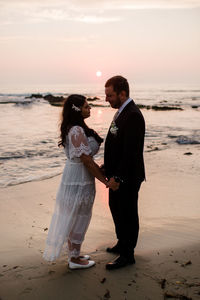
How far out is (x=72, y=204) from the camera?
12.9ft

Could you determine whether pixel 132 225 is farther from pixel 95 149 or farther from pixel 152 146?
pixel 152 146

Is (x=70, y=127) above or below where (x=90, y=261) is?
above

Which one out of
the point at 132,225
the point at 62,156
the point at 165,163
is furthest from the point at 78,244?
the point at 62,156

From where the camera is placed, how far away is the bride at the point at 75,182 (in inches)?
149

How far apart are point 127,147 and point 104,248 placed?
1.84 m

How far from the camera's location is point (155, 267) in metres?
4.10

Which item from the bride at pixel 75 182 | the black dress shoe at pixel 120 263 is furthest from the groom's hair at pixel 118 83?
the black dress shoe at pixel 120 263

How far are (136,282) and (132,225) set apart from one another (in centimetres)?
73

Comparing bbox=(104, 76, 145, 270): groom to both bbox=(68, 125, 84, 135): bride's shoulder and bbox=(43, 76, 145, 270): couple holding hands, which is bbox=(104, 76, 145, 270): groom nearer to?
bbox=(43, 76, 145, 270): couple holding hands

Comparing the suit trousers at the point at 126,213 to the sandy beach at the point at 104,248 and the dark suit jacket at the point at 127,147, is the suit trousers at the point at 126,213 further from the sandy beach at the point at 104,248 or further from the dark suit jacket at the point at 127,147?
the sandy beach at the point at 104,248

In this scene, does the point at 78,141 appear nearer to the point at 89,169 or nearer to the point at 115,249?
the point at 89,169

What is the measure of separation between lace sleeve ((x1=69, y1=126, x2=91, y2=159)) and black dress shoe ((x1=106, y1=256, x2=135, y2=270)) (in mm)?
1452

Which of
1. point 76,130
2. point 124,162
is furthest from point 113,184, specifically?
point 76,130

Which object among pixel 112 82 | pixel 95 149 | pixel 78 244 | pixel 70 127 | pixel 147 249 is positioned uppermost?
pixel 112 82
